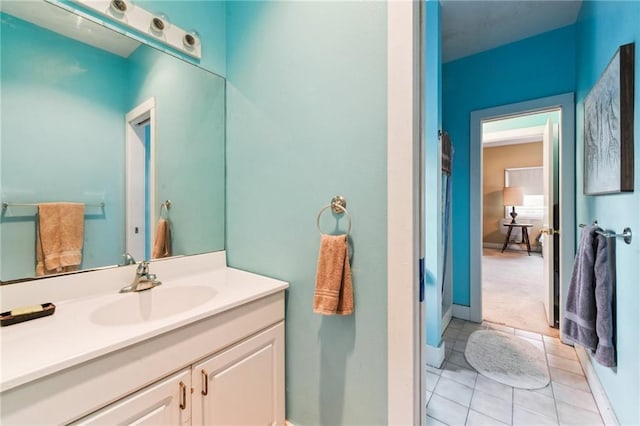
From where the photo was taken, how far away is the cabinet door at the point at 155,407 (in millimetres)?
735

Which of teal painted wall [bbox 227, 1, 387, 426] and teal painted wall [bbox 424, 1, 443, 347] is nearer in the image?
teal painted wall [bbox 227, 1, 387, 426]

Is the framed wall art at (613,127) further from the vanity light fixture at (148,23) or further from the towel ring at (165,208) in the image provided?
the towel ring at (165,208)

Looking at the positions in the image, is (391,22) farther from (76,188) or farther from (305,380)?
(305,380)

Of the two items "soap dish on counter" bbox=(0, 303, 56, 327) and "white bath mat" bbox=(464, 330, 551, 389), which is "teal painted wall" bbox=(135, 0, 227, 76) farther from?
"white bath mat" bbox=(464, 330, 551, 389)

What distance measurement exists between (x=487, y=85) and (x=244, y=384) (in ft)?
10.5

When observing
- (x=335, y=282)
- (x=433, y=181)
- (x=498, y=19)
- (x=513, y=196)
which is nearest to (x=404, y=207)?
(x=335, y=282)

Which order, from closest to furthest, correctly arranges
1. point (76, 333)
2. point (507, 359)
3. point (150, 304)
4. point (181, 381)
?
point (76, 333), point (181, 381), point (150, 304), point (507, 359)

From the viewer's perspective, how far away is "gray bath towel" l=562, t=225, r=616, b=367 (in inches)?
53.9

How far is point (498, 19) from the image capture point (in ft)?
7.39

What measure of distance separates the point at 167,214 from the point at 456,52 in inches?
121

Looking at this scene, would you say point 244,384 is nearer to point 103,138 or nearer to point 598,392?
point 103,138

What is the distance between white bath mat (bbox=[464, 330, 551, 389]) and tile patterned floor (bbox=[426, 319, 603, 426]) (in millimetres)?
53

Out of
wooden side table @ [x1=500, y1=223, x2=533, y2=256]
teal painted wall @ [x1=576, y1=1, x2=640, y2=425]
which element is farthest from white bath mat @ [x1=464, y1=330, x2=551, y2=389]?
wooden side table @ [x1=500, y1=223, x2=533, y2=256]

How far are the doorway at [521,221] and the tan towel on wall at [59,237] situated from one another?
307 cm
